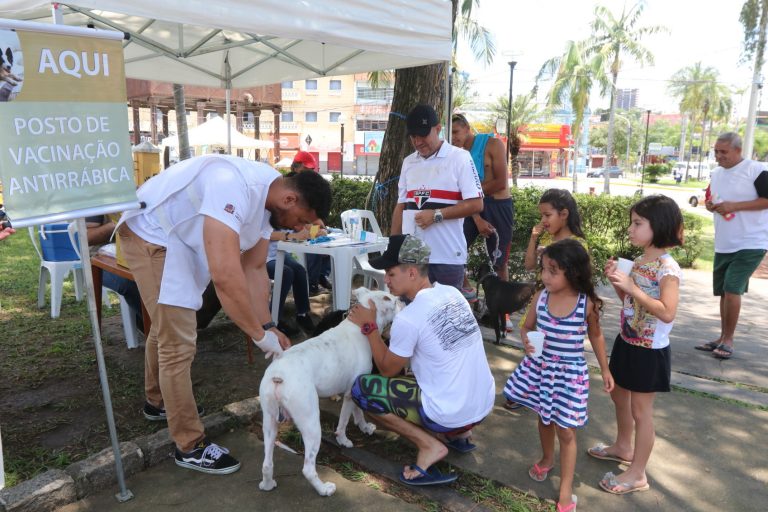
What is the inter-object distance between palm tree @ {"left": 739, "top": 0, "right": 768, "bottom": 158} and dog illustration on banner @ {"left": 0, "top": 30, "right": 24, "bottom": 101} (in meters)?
26.1

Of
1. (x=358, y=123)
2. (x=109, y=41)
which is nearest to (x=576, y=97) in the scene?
(x=358, y=123)

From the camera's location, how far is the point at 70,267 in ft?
16.6

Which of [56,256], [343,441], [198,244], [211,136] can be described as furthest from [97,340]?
[211,136]

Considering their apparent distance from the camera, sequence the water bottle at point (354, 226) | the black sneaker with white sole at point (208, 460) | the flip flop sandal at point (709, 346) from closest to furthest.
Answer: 1. the black sneaker with white sole at point (208, 460)
2. the flip flop sandal at point (709, 346)
3. the water bottle at point (354, 226)

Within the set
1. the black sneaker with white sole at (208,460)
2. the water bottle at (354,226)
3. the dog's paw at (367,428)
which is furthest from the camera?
the water bottle at (354,226)

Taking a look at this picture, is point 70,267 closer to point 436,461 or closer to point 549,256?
point 436,461

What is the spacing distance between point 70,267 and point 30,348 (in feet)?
3.26

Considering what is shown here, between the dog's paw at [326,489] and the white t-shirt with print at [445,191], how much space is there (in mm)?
1701

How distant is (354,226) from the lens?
515 cm

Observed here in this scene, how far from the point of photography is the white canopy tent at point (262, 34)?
2643mm

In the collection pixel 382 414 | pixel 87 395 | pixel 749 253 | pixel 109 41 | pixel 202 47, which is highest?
pixel 202 47

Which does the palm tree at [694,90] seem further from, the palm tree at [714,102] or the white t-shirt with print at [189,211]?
the white t-shirt with print at [189,211]

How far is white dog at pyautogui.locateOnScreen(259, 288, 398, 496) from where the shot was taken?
2.30 meters

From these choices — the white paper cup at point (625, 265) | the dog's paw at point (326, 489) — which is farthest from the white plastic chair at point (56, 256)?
the white paper cup at point (625, 265)
